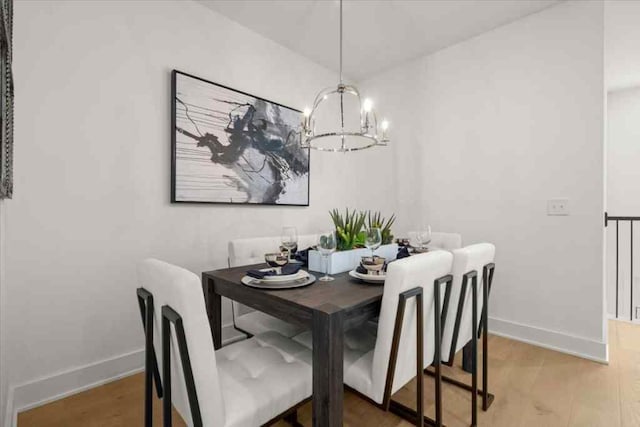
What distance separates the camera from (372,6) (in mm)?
2371

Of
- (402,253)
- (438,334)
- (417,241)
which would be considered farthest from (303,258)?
(438,334)

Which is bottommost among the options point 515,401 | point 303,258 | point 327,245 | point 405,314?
point 515,401

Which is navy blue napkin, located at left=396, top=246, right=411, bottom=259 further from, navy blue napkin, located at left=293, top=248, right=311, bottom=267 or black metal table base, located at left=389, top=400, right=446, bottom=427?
black metal table base, located at left=389, top=400, right=446, bottom=427

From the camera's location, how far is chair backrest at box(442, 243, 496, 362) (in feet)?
4.67

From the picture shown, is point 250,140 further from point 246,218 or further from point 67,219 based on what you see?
point 67,219

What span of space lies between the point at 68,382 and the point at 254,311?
1063 millimetres

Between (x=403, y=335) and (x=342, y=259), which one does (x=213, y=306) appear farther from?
(x=403, y=335)

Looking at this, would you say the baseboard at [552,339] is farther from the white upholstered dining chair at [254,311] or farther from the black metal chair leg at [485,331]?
the white upholstered dining chair at [254,311]

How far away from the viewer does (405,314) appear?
1.18m

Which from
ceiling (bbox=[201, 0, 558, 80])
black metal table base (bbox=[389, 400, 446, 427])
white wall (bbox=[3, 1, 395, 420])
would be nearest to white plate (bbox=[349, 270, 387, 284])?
black metal table base (bbox=[389, 400, 446, 427])

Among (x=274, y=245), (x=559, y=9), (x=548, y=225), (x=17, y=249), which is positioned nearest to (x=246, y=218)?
(x=274, y=245)

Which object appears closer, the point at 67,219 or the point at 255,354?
the point at 255,354

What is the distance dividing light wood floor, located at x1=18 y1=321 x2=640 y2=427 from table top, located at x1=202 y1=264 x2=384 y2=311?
2.32 ft

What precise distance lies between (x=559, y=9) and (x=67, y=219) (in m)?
3.59
